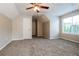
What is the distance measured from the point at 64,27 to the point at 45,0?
8600mm

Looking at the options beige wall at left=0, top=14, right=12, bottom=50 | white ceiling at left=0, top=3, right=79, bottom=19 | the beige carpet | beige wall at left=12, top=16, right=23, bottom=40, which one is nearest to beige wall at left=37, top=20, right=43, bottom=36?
beige wall at left=12, top=16, right=23, bottom=40

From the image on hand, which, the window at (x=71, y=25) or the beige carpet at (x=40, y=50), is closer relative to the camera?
the beige carpet at (x=40, y=50)

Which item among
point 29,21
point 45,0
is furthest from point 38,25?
point 45,0

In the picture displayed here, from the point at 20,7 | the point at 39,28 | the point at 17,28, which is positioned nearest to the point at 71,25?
the point at 20,7

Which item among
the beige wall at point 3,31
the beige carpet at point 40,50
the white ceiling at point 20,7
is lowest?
the beige carpet at point 40,50

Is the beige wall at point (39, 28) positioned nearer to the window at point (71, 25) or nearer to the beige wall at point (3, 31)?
the window at point (71, 25)

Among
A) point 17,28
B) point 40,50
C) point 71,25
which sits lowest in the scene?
point 40,50

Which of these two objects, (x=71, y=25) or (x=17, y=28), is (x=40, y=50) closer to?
(x=71, y=25)

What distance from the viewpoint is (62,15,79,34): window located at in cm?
→ 750

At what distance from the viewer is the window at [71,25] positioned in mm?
7499

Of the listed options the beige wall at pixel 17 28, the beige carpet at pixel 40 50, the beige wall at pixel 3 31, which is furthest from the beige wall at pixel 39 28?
the beige carpet at pixel 40 50

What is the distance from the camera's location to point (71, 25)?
26.8 ft

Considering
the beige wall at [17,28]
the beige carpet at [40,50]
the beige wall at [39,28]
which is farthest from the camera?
the beige wall at [39,28]

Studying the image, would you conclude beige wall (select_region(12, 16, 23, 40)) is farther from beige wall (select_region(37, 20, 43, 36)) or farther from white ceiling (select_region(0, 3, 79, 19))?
beige wall (select_region(37, 20, 43, 36))
